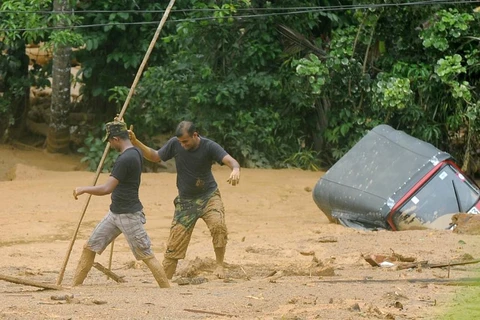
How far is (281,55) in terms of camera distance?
17266mm

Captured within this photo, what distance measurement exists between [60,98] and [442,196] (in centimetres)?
786

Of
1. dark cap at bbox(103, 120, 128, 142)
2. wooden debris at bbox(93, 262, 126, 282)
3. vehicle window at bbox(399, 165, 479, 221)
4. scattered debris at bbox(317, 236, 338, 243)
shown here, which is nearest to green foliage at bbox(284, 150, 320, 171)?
vehicle window at bbox(399, 165, 479, 221)

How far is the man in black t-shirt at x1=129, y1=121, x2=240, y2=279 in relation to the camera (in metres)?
9.78

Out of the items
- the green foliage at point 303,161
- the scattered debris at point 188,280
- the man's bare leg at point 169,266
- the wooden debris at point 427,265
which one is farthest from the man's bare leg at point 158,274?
the green foliage at point 303,161

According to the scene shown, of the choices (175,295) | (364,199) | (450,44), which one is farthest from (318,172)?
(175,295)

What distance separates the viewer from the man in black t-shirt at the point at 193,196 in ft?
32.1

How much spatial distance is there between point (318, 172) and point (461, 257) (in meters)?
6.83

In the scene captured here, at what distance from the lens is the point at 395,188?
40.0 ft

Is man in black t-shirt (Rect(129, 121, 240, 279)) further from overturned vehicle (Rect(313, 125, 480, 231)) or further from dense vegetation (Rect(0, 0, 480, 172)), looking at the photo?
dense vegetation (Rect(0, 0, 480, 172))

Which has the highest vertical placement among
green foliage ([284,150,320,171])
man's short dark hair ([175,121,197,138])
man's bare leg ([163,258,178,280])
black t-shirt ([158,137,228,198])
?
man's short dark hair ([175,121,197,138])

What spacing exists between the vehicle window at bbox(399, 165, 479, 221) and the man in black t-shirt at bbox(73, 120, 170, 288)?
13.3ft

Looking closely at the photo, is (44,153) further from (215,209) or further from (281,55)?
(215,209)

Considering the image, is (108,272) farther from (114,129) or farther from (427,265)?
(427,265)

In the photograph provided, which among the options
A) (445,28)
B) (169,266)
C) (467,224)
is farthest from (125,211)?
(445,28)
